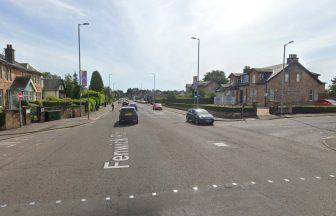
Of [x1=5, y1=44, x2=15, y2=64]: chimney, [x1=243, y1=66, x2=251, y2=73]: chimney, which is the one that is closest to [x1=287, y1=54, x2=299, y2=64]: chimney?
[x1=243, y1=66, x2=251, y2=73]: chimney

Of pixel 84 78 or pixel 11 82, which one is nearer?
pixel 84 78

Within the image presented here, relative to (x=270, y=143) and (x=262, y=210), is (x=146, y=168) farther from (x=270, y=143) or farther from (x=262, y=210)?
(x=270, y=143)

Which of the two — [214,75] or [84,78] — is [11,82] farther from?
[214,75]

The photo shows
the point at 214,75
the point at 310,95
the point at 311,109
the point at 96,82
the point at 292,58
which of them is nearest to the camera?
the point at 311,109

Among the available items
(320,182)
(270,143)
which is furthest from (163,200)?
(270,143)

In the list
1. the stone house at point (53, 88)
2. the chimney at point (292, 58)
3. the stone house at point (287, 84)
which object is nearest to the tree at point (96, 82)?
the stone house at point (53, 88)

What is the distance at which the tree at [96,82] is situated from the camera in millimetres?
105562

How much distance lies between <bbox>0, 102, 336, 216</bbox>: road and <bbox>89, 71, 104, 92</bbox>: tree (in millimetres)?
92556

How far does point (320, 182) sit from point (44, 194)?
277 inches

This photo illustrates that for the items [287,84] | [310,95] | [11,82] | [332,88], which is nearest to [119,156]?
[11,82]

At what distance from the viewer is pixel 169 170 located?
9953 millimetres

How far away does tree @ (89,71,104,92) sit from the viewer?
106 m

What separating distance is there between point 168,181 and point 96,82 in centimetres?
10108

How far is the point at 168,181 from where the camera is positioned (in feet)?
28.5
